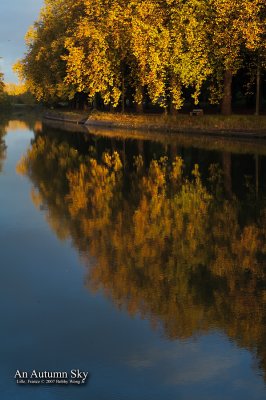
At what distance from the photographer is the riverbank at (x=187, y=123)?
139 feet

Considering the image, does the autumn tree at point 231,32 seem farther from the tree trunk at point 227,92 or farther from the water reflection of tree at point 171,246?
the water reflection of tree at point 171,246

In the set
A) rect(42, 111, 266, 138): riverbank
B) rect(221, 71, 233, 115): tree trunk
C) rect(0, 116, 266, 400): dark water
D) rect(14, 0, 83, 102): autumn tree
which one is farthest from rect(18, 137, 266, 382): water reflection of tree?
rect(14, 0, 83, 102): autumn tree

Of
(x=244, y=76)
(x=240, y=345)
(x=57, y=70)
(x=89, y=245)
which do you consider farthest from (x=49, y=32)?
(x=240, y=345)

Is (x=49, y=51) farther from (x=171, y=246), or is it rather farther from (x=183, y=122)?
(x=171, y=246)

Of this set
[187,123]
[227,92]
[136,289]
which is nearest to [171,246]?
[136,289]

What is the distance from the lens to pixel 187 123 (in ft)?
165

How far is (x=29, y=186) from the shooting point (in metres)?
20.6

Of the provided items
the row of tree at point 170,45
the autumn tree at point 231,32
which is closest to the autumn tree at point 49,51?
the row of tree at point 170,45

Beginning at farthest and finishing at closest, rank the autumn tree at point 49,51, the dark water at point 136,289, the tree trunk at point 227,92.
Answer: the autumn tree at point 49,51 < the tree trunk at point 227,92 < the dark water at point 136,289

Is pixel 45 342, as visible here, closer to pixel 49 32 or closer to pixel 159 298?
pixel 159 298

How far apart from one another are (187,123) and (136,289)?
4200 cm

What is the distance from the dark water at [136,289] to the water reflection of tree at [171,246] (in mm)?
30

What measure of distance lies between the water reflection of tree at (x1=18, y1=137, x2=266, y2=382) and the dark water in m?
0.03

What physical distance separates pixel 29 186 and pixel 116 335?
13644mm
